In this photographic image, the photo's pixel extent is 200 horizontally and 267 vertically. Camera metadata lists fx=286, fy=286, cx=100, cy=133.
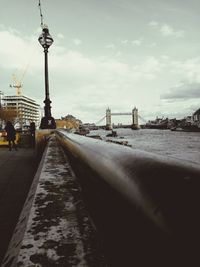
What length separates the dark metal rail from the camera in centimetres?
55

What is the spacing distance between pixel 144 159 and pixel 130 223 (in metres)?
0.24

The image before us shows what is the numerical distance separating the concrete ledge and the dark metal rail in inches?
3.0

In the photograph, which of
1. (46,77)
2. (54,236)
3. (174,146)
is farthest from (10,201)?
(174,146)

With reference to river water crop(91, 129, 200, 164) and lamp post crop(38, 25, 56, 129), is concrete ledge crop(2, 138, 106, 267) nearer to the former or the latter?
river water crop(91, 129, 200, 164)

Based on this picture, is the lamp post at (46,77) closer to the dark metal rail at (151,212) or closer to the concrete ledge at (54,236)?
the concrete ledge at (54,236)

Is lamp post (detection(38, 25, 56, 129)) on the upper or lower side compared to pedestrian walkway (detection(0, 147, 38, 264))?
upper

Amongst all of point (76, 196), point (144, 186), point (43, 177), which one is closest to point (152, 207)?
point (144, 186)

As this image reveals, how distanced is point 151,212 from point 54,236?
55cm

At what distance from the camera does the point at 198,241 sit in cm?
51

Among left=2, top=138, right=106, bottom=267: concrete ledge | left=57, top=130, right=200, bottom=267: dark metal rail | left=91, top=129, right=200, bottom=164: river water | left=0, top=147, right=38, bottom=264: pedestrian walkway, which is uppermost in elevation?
left=57, top=130, right=200, bottom=267: dark metal rail

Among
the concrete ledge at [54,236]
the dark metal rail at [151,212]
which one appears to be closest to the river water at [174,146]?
the dark metal rail at [151,212]

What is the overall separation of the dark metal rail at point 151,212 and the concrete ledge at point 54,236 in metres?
0.08

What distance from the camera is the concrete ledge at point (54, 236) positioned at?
35.0 inches

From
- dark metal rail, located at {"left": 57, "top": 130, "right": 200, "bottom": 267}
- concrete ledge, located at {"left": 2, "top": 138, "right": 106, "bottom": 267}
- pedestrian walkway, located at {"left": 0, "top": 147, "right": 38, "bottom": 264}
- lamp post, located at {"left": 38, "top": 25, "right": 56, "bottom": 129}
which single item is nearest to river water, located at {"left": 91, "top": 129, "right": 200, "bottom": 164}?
dark metal rail, located at {"left": 57, "top": 130, "right": 200, "bottom": 267}
